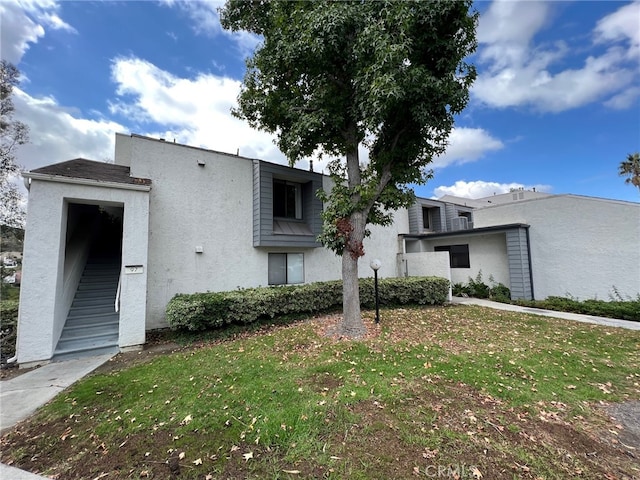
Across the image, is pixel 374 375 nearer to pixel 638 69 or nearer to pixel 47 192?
pixel 47 192

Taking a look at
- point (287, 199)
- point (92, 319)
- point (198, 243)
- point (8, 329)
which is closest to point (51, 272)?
point (92, 319)

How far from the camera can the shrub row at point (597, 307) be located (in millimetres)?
8883

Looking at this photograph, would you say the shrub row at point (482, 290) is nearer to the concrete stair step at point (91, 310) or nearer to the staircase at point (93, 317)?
the staircase at point (93, 317)

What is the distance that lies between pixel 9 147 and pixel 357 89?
19506 mm

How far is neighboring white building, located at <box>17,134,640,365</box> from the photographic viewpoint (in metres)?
6.14

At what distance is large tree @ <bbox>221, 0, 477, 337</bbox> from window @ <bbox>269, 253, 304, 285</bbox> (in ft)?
12.8

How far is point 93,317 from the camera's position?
294 inches

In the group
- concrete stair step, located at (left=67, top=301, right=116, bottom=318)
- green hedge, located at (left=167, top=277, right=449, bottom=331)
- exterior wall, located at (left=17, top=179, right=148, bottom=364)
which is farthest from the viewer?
concrete stair step, located at (left=67, top=301, right=116, bottom=318)

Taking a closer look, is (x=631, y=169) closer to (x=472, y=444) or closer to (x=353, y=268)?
(x=353, y=268)

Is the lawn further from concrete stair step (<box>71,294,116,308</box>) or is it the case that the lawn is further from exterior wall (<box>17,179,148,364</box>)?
concrete stair step (<box>71,294,116,308</box>)

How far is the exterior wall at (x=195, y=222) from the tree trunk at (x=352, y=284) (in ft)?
12.8

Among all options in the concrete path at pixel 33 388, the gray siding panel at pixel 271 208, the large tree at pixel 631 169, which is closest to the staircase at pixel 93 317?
the concrete path at pixel 33 388

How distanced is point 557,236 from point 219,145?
16.0 metres

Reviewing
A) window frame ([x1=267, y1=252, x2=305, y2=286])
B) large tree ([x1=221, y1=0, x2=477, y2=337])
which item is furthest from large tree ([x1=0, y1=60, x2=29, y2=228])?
window frame ([x1=267, y1=252, x2=305, y2=286])
